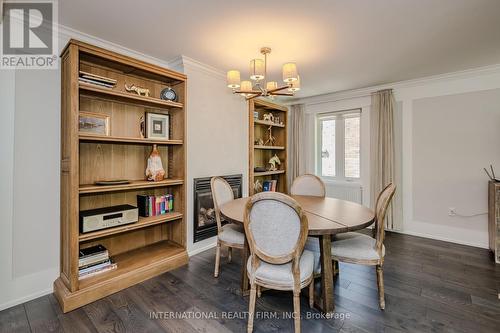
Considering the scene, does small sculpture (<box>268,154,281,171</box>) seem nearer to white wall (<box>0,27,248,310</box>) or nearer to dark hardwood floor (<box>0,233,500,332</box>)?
dark hardwood floor (<box>0,233,500,332</box>)

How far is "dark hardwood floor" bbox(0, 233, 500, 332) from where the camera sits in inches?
68.6

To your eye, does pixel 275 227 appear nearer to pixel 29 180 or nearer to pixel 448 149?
pixel 29 180

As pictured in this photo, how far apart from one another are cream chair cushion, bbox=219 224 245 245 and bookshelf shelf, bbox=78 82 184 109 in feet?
5.01

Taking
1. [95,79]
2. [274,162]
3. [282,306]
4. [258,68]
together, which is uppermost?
[258,68]

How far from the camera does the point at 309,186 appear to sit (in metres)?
3.25

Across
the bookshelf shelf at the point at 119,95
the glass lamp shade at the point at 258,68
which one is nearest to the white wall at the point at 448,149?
the glass lamp shade at the point at 258,68

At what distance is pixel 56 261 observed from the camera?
2227 millimetres

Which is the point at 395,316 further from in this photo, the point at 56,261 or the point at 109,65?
the point at 109,65

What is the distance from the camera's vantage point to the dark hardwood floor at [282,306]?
5.71 ft

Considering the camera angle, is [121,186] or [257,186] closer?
[121,186]

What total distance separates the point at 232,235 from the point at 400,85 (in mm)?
3652

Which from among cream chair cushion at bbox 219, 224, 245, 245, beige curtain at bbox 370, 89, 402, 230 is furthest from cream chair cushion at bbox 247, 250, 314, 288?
beige curtain at bbox 370, 89, 402, 230

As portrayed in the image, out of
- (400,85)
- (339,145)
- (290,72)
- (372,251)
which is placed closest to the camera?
(372,251)

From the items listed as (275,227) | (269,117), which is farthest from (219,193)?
(269,117)
